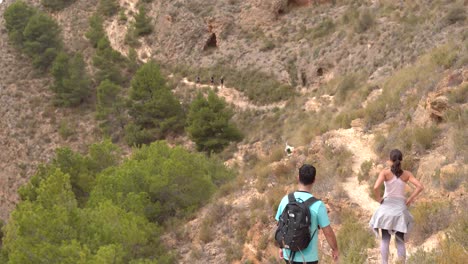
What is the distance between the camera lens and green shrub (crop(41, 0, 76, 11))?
45.5m

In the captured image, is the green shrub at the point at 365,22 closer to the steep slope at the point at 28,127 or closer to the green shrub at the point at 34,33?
the steep slope at the point at 28,127

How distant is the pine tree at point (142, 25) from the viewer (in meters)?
39.9

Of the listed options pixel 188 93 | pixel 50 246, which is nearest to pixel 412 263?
pixel 50 246

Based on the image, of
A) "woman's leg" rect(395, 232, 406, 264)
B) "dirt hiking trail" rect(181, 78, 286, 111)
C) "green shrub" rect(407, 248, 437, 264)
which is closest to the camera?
"green shrub" rect(407, 248, 437, 264)

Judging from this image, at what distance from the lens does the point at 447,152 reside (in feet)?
31.2

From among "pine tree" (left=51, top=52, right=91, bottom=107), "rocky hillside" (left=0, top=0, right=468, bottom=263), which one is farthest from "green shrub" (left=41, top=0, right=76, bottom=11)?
"pine tree" (left=51, top=52, right=91, bottom=107)

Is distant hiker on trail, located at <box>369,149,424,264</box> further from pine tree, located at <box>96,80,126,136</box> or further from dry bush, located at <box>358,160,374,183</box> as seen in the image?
pine tree, located at <box>96,80,126,136</box>

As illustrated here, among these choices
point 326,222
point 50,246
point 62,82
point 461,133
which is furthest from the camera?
point 62,82

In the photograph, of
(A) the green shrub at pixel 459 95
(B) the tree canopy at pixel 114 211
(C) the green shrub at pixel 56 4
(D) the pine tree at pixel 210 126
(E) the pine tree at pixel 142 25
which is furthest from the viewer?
(C) the green shrub at pixel 56 4

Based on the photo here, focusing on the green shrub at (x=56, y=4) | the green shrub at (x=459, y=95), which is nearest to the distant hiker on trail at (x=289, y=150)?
the green shrub at (x=459, y=95)

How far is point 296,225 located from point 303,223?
0.25ft

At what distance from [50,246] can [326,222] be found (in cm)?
763

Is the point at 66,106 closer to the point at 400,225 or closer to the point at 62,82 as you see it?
the point at 62,82

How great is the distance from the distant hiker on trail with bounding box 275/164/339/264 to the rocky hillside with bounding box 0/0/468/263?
190 centimetres
